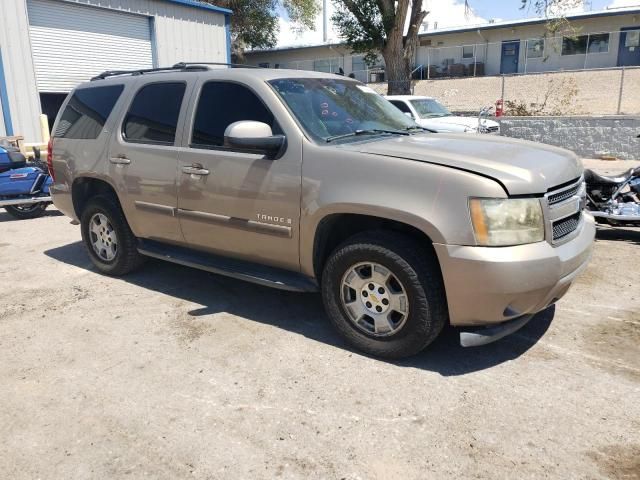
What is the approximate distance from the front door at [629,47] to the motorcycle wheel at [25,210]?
3107 cm

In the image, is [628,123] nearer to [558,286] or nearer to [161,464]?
[558,286]

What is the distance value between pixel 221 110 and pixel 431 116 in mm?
10867

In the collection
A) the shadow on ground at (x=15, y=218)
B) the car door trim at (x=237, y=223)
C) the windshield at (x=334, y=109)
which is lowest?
the shadow on ground at (x=15, y=218)

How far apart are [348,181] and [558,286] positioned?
4.85 ft

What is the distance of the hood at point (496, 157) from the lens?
332cm

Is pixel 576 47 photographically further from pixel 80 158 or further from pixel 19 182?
pixel 80 158

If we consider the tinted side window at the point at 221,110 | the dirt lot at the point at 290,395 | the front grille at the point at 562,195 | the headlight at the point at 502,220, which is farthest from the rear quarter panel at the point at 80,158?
the front grille at the point at 562,195

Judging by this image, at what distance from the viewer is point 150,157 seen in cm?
488

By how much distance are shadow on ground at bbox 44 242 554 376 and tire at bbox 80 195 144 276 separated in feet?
0.64

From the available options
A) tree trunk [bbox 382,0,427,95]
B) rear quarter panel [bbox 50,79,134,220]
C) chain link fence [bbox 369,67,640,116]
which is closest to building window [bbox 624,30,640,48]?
chain link fence [bbox 369,67,640,116]

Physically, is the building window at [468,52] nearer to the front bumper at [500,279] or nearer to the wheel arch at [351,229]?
the wheel arch at [351,229]

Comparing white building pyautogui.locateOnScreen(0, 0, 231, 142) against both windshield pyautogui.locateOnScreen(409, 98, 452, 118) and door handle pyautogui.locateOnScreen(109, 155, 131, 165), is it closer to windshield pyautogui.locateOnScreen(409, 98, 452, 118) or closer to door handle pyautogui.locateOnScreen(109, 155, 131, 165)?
windshield pyautogui.locateOnScreen(409, 98, 452, 118)

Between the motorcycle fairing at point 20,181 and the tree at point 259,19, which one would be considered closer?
the motorcycle fairing at point 20,181

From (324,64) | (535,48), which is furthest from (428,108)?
(324,64)
